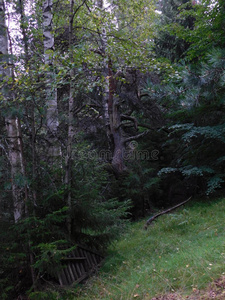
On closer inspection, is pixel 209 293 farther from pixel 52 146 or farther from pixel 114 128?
pixel 114 128

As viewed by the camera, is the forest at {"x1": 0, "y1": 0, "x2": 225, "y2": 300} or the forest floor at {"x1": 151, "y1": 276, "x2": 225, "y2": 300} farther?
the forest at {"x1": 0, "y1": 0, "x2": 225, "y2": 300}

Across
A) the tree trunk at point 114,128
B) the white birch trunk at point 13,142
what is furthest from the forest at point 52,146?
the tree trunk at point 114,128

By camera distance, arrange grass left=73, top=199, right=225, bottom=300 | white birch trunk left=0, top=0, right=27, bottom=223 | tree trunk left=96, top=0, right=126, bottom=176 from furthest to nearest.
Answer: tree trunk left=96, top=0, right=126, bottom=176, white birch trunk left=0, top=0, right=27, bottom=223, grass left=73, top=199, right=225, bottom=300

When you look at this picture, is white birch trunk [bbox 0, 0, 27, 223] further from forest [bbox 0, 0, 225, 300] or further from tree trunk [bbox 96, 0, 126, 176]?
tree trunk [bbox 96, 0, 126, 176]

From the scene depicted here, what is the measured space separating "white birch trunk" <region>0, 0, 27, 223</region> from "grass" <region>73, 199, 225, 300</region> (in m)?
1.71

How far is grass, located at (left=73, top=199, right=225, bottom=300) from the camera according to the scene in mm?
3664

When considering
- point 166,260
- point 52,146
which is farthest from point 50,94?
point 166,260

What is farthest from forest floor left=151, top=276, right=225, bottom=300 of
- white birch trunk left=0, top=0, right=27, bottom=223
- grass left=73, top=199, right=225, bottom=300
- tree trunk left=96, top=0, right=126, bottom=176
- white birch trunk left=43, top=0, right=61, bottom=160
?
tree trunk left=96, top=0, right=126, bottom=176

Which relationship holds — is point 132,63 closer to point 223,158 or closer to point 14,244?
point 223,158

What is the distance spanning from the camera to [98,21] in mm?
7125

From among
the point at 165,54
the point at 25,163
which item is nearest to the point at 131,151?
the point at 165,54

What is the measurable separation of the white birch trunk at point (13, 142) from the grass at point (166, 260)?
1705 millimetres

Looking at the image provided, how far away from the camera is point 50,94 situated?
4.99 meters

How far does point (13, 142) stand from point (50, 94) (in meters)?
1.08
